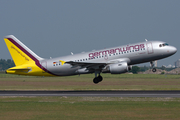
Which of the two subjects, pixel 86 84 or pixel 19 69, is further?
pixel 86 84

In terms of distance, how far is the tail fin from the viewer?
1804 inches

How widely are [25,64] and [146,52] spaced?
1960 centimetres

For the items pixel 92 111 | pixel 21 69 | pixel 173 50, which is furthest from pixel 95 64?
pixel 92 111

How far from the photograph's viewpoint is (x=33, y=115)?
22.8 metres

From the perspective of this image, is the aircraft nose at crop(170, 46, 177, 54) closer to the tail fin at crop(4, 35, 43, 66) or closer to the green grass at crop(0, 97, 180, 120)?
the green grass at crop(0, 97, 180, 120)

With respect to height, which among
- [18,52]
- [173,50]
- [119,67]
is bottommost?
[119,67]

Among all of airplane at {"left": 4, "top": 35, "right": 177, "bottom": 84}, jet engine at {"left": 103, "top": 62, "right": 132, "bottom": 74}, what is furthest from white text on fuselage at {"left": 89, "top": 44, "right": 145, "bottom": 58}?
jet engine at {"left": 103, "top": 62, "right": 132, "bottom": 74}

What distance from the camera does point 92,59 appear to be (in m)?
43.3

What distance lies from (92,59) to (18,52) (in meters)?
12.6

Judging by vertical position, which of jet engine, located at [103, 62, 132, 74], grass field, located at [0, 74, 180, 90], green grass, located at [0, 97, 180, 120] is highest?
jet engine, located at [103, 62, 132, 74]

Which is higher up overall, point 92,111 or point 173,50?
point 173,50

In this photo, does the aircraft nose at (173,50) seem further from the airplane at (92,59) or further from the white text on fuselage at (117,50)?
the white text on fuselage at (117,50)

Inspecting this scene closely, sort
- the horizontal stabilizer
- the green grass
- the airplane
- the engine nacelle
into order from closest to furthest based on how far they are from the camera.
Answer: the green grass
the engine nacelle
the airplane
the horizontal stabilizer

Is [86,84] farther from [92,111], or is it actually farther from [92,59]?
[92,111]
